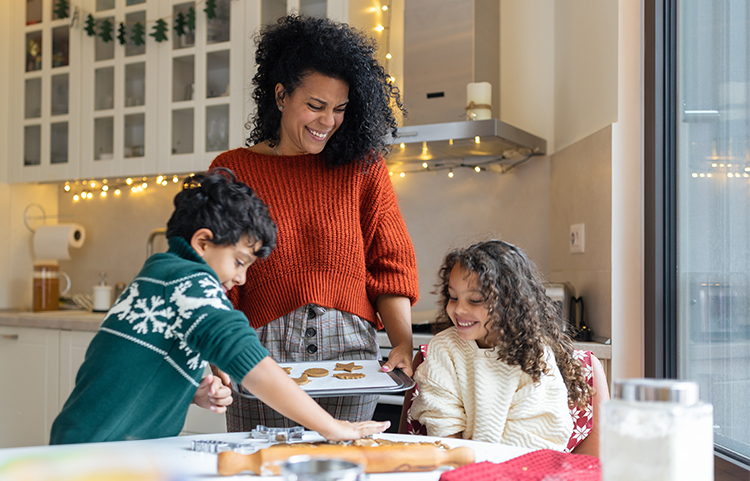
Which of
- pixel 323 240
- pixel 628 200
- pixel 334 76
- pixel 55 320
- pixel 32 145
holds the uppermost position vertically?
pixel 32 145

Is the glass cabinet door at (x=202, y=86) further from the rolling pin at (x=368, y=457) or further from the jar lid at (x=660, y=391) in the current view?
the jar lid at (x=660, y=391)

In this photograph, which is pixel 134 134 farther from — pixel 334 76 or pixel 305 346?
pixel 305 346

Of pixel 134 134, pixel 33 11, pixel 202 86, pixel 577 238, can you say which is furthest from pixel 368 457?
pixel 33 11

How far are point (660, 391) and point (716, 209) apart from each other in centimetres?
118

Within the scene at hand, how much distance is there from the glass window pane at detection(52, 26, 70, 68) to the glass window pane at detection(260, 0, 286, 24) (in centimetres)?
104

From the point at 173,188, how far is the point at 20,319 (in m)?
0.88

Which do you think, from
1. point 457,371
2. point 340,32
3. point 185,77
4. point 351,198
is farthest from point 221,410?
point 185,77

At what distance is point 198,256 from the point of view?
3.01 ft

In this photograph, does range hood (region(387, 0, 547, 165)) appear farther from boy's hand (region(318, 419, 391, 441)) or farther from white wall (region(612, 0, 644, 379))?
boy's hand (region(318, 419, 391, 441))

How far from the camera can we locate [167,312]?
2.76 ft

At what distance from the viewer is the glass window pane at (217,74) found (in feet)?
8.68

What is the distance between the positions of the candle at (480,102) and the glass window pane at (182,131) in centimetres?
122

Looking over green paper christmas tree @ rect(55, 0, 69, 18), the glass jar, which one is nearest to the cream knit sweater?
the glass jar

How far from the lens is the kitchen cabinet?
2.64m
